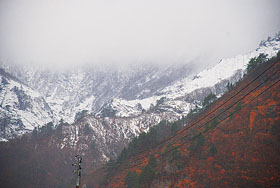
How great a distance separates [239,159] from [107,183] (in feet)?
186

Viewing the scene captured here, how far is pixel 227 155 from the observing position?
70.1m

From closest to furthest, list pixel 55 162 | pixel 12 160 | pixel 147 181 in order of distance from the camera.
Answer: pixel 147 181 → pixel 12 160 → pixel 55 162

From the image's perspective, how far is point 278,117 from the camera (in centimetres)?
6906

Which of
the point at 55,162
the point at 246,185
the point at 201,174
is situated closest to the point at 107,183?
the point at 201,174

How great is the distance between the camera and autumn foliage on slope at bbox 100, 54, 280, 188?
188 feet

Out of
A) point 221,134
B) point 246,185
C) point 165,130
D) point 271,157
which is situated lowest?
point 246,185

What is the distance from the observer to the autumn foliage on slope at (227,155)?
57.3 metres

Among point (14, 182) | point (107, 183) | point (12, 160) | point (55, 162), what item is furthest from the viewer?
point (55, 162)

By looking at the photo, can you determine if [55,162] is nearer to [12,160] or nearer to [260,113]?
[12,160]

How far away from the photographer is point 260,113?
7706 cm

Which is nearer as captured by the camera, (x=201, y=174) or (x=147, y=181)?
(x=201, y=174)

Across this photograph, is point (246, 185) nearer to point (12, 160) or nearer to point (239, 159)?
point (239, 159)

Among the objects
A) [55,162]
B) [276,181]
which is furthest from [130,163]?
[55,162]

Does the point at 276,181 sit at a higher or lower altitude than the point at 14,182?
lower
